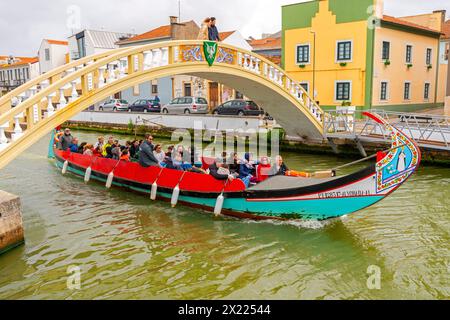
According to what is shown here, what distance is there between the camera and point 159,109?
2769 centimetres

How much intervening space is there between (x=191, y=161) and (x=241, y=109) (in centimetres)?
1157

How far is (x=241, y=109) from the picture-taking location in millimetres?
22844

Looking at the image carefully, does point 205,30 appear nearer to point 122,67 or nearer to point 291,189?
point 122,67

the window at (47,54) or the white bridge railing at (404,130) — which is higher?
the window at (47,54)

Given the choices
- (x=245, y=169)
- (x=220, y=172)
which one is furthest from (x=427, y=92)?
(x=220, y=172)

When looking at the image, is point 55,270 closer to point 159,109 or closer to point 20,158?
point 20,158

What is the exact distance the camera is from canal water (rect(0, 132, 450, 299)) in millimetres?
6449

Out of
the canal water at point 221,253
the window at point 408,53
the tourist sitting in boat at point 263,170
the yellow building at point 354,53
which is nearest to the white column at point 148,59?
the canal water at point 221,253

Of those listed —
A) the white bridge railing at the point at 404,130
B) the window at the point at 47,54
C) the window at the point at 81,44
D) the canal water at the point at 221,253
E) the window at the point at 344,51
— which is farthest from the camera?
the window at the point at 47,54

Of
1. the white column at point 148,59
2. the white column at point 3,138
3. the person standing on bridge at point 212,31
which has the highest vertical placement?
the person standing on bridge at point 212,31

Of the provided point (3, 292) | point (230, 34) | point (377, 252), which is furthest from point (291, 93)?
A: point (230, 34)

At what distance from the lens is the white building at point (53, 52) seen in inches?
1741
